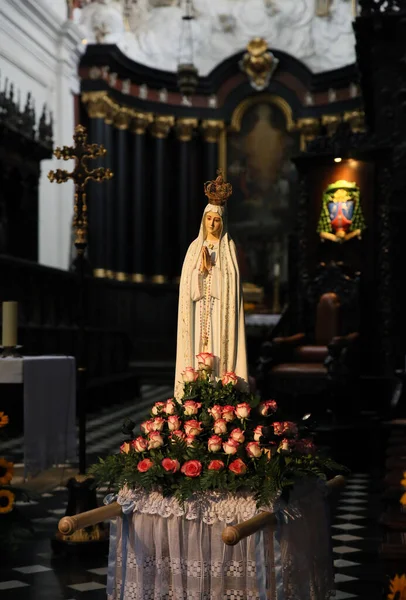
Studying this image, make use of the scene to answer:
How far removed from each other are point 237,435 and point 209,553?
1.62 ft

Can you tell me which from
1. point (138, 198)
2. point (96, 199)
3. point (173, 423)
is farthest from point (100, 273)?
point (173, 423)

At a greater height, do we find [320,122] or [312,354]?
[320,122]

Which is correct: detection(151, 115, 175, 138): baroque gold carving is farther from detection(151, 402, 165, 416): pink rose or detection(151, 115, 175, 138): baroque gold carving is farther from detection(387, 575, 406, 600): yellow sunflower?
detection(387, 575, 406, 600): yellow sunflower

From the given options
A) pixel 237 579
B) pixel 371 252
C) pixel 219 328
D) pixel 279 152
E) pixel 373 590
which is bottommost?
pixel 373 590

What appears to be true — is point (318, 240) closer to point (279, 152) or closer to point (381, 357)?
point (381, 357)

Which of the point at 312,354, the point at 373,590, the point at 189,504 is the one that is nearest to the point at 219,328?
the point at 189,504

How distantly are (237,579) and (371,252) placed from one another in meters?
10.8

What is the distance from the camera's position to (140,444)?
14.7 ft

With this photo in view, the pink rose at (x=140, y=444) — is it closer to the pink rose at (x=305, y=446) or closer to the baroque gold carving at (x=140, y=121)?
the pink rose at (x=305, y=446)

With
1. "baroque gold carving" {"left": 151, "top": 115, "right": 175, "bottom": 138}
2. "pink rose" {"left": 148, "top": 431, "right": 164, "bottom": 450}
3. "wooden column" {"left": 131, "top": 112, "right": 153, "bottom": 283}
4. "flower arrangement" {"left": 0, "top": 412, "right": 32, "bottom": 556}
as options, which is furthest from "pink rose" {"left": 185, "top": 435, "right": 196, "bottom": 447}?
"baroque gold carving" {"left": 151, "top": 115, "right": 175, "bottom": 138}

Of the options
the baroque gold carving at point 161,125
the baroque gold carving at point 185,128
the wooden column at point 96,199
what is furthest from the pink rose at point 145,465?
the baroque gold carving at point 185,128

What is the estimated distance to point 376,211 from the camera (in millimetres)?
14859

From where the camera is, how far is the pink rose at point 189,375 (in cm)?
468

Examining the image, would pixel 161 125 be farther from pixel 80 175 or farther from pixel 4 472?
pixel 4 472
